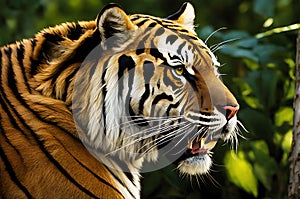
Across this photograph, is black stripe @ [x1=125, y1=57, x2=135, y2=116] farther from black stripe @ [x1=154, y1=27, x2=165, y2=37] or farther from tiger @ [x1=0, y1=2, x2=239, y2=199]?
black stripe @ [x1=154, y1=27, x2=165, y2=37]

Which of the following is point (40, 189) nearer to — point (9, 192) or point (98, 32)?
point (9, 192)

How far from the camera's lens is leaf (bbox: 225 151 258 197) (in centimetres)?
501

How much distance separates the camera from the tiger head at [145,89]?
298 centimetres

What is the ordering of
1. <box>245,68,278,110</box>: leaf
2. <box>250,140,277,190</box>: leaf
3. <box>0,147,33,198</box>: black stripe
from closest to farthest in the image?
1. <box>0,147,33,198</box>: black stripe
2. <box>250,140,277,190</box>: leaf
3. <box>245,68,278,110</box>: leaf

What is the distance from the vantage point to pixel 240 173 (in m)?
5.02

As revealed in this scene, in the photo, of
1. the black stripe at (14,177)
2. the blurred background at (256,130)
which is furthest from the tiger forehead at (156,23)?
the blurred background at (256,130)

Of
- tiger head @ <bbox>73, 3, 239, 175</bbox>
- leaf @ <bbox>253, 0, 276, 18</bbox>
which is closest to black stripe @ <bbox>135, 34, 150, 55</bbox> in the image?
tiger head @ <bbox>73, 3, 239, 175</bbox>

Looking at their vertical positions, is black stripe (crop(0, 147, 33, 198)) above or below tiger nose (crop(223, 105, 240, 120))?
below

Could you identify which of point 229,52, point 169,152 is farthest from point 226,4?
point 169,152

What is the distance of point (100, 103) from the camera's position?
3000 millimetres

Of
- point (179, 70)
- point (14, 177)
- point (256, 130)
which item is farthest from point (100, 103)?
point (256, 130)

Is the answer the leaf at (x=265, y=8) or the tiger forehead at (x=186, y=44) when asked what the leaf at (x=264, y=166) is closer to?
the leaf at (x=265, y=8)

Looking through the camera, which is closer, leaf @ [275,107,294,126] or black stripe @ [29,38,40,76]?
black stripe @ [29,38,40,76]

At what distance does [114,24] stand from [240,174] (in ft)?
7.64
